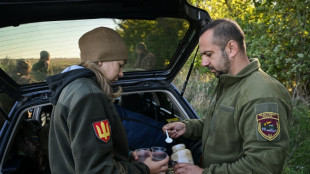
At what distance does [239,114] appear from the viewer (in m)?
1.57

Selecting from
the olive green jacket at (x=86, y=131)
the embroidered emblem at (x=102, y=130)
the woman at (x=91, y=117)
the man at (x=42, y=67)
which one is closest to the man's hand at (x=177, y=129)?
the woman at (x=91, y=117)

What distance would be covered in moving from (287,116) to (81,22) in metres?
1.71

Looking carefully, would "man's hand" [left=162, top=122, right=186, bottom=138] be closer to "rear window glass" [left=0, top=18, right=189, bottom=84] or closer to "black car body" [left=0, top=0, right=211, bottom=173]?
"black car body" [left=0, top=0, right=211, bottom=173]

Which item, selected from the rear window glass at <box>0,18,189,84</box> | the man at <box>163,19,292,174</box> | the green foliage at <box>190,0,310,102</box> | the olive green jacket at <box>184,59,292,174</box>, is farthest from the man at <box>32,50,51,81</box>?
the green foliage at <box>190,0,310,102</box>

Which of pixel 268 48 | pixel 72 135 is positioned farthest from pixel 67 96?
pixel 268 48

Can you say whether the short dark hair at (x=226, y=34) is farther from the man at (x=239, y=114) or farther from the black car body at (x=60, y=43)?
the black car body at (x=60, y=43)

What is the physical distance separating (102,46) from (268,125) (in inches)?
42.6

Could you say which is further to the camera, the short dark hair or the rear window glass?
the rear window glass

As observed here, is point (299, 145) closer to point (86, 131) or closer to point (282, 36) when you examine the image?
point (282, 36)

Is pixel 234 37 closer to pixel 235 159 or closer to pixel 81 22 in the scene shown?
pixel 235 159

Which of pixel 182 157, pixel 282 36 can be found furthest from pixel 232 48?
pixel 282 36

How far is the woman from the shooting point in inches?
48.9

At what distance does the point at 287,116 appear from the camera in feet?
5.05

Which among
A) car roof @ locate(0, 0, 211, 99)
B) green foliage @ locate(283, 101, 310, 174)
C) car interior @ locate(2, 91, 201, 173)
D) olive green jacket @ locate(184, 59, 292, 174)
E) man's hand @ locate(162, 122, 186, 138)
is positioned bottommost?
green foliage @ locate(283, 101, 310, 174)
